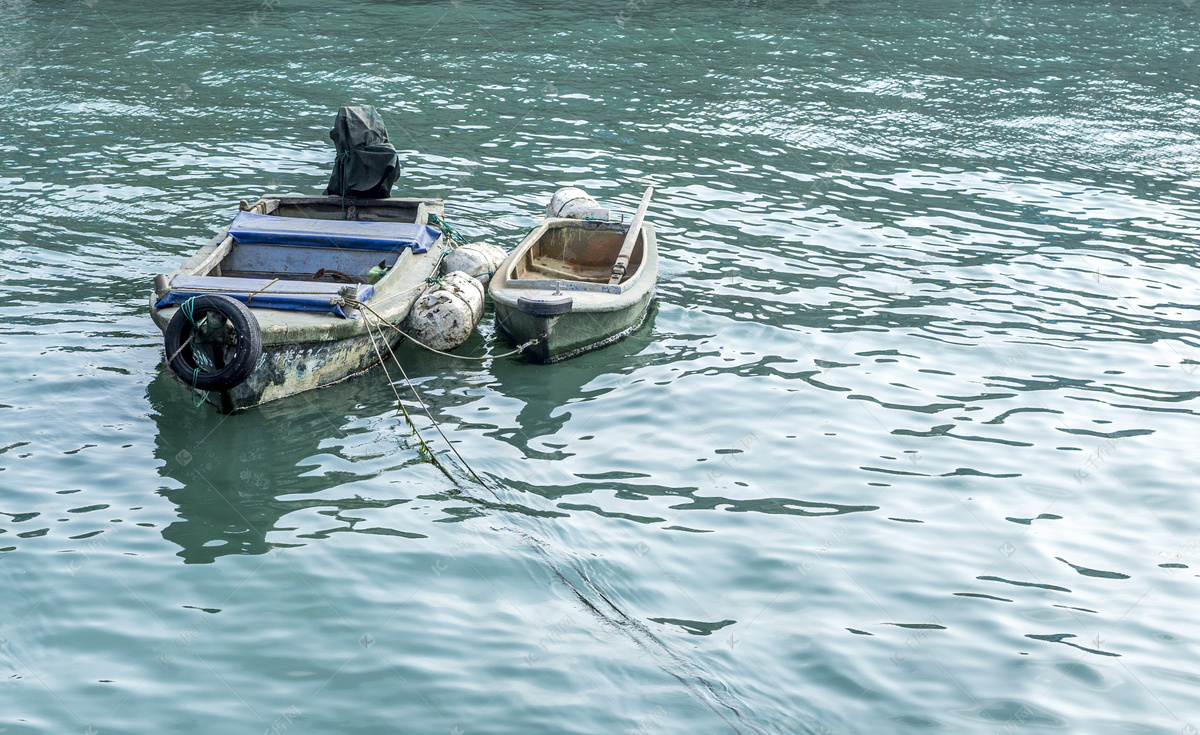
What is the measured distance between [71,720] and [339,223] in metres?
6.45

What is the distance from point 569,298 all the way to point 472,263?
77.4 inches

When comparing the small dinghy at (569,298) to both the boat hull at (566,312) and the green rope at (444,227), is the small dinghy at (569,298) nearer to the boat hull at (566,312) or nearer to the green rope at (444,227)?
the boat hull at (566,312)

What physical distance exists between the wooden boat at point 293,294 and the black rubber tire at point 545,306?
124 centimetres

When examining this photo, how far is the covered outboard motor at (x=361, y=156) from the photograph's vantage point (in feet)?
38.4

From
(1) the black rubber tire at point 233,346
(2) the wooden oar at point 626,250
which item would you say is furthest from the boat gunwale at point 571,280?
(1) the black rubber tire at point 233,346

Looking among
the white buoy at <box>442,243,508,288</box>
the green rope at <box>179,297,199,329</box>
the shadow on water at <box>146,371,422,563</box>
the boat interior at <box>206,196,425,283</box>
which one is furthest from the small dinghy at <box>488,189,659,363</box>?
the green rope at <box>179,297,199,329</box>

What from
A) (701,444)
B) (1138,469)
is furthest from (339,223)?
(1138,469)

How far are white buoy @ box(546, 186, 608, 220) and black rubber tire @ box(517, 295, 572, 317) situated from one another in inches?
118

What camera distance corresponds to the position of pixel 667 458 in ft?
28.2

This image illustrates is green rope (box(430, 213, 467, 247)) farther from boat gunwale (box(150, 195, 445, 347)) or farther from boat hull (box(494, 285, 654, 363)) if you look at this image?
boat hull (box(494, 285, 654, 363))

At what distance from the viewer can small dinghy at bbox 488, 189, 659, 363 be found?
9883 mm

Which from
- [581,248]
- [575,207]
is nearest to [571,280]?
[581,248]

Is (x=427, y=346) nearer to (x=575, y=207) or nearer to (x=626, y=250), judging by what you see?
(x=626, y=250)

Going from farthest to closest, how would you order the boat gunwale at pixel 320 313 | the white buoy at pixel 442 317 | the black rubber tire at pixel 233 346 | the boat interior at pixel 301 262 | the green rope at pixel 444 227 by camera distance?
the green rope at pixel 444 227
the boat interior at pixel 301 262
the white buoy at pixel 442 317
the boat gunwale at pixel 320 313
the black rubber tire at pixel 233 346
